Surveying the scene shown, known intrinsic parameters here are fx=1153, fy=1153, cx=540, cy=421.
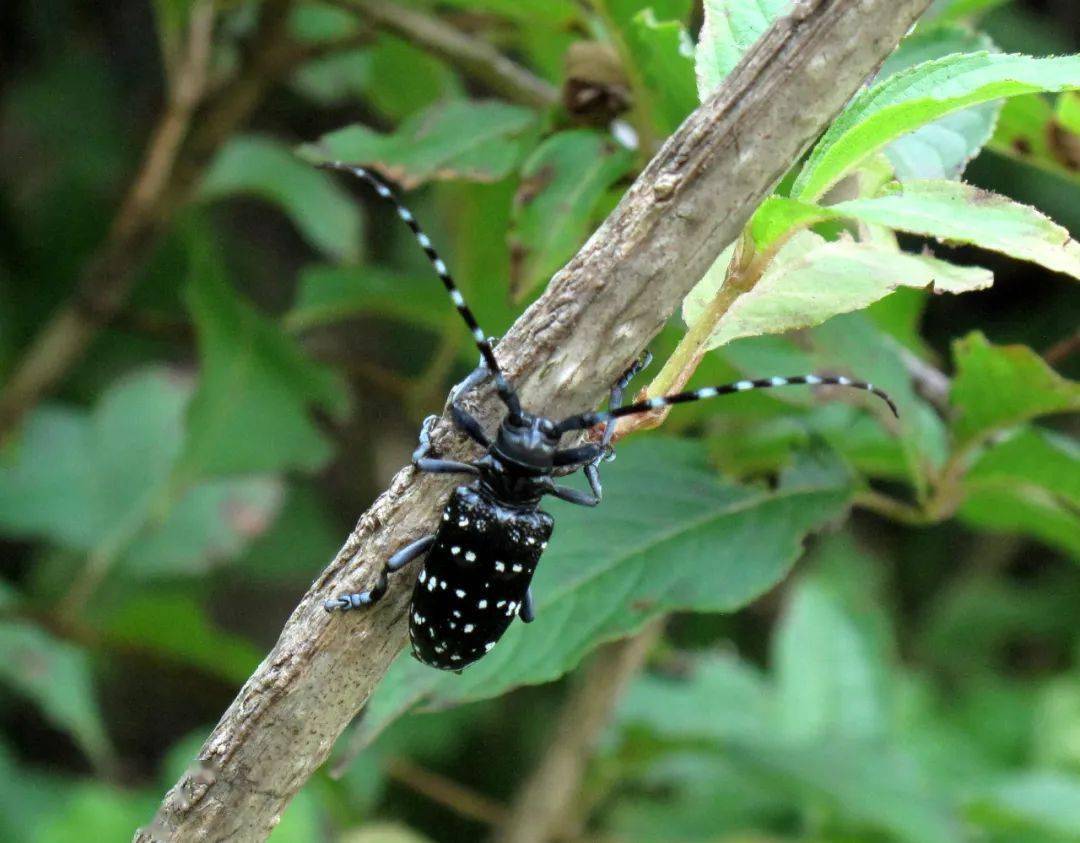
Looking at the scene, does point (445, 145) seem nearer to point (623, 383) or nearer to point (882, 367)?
point (623, 383)

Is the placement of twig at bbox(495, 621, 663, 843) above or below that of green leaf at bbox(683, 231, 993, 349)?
below

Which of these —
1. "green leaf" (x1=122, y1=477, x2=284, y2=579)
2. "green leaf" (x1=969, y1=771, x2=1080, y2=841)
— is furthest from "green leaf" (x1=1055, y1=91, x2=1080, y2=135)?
"green leaf" (x1=122, y1=477, x2=284, y2=579)

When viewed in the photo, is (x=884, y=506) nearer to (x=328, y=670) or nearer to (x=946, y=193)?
(x=946, y=193)

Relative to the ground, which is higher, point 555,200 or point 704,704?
point 555,200

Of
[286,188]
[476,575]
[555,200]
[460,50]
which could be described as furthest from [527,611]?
[286,188]

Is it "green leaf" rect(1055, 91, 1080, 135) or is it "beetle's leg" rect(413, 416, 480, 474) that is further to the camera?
"green leaf" rect(1055, 91, 1080, 135)

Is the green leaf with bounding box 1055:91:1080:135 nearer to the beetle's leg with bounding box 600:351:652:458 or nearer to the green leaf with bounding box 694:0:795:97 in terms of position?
the green leaf with bounding box 694:0:795:97

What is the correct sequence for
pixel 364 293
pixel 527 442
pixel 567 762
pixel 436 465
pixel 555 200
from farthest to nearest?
1. pixel 567 762
2. pixel 364 293
3. pixel 555 200
4. pixel 527 442
5. pixel 436 465
